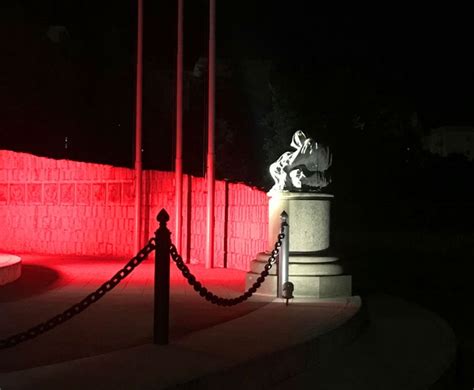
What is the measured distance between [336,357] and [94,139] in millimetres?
27025

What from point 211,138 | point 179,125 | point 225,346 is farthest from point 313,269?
point 179,125

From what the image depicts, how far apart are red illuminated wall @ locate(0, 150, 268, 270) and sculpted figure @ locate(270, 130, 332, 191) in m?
5.92

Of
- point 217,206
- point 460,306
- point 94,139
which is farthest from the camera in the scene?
point 94,139

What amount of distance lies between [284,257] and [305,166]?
4.88 ft

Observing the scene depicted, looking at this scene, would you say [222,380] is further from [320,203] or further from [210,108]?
[210,108]

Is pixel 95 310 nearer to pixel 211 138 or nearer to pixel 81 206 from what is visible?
pixel 211 138

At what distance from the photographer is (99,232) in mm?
19172

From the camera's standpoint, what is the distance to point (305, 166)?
10945mm

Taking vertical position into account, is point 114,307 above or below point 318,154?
below

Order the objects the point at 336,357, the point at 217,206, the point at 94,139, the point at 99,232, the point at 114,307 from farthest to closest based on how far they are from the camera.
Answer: the point at 94,139 < the point at 99,232 < the point at 217,206 < the point at 114,307 < the point at 336,357

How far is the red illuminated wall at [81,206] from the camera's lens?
57.6ft

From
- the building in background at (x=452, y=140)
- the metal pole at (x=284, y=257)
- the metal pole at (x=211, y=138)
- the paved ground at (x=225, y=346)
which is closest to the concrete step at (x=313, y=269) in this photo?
the metal pole at (x=284, y=257)

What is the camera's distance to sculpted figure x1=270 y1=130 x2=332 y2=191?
10781 millimetres

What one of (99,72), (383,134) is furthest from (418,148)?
(99,72)
